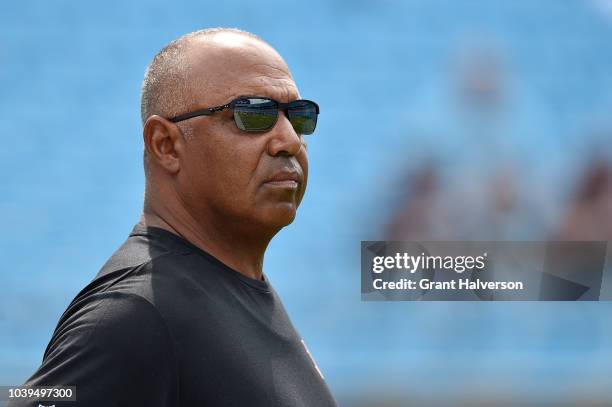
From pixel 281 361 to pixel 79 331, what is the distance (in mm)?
493

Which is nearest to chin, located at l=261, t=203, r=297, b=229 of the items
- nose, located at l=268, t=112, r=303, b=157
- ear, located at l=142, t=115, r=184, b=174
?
nose, located at l=268, t=112, r=303, b=157

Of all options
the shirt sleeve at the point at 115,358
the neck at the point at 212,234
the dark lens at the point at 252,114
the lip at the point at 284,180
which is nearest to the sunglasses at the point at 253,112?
the dark lens at the point at 252,114

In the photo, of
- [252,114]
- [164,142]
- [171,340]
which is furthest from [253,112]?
[171,340]

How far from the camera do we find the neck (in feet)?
6.52

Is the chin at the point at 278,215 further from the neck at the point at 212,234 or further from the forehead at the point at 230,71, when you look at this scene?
the forehead at the point at 230,71

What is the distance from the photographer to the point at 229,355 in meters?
1.76

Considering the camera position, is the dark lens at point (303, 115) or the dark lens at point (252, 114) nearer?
the dark lens at point (252, 114)

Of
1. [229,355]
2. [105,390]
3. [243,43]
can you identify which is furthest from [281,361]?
[243,43]

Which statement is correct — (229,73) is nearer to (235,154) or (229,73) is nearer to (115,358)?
(235,154)

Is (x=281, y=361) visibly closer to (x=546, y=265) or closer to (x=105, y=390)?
(x=105, y=390)

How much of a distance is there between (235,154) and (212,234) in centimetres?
21

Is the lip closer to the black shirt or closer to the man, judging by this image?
the man

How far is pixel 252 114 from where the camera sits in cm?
193

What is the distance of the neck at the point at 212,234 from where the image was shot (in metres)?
1.99
